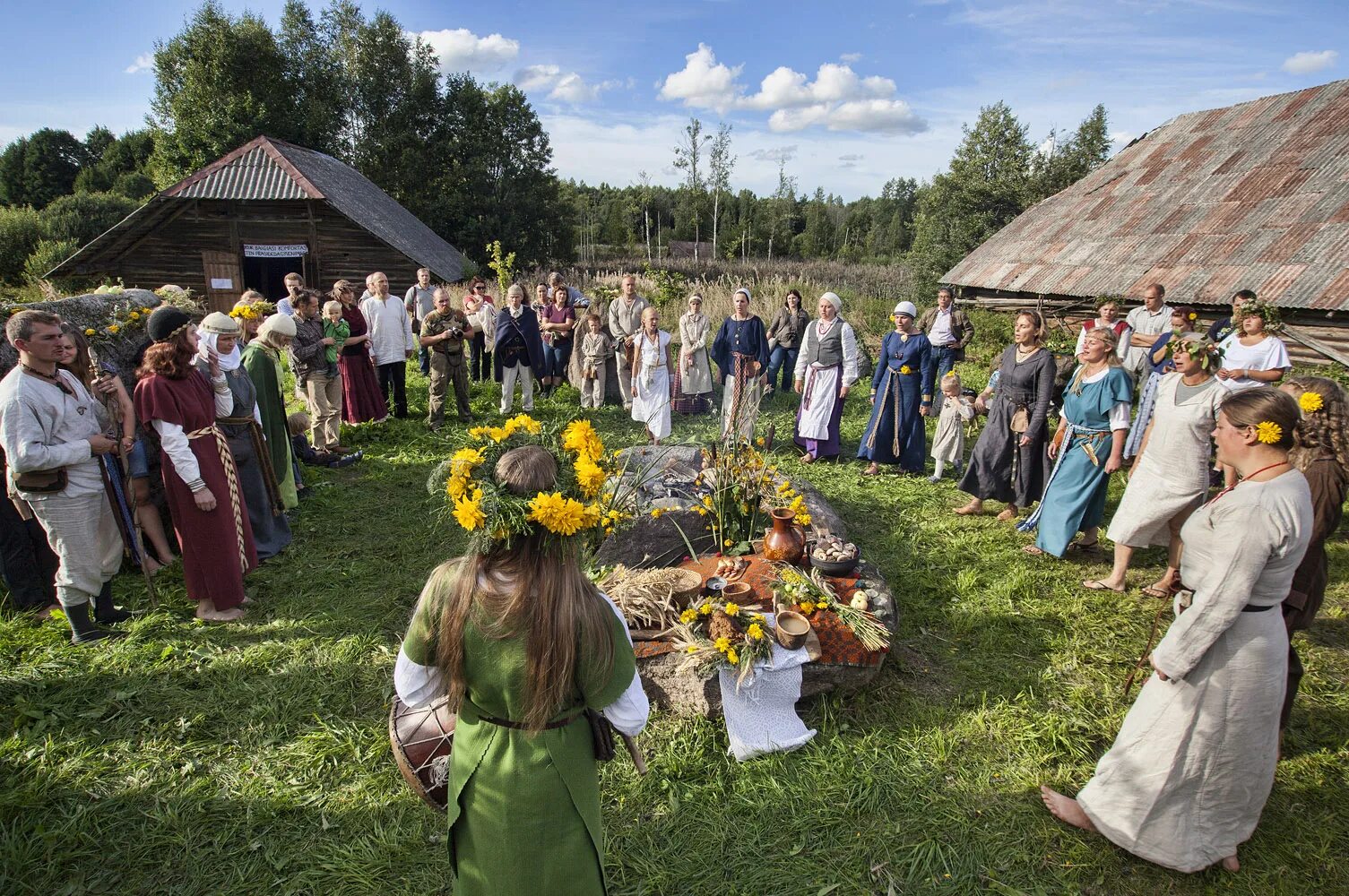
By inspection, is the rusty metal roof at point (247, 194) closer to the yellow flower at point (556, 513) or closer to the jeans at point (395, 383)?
the jeans at point (395, 383)

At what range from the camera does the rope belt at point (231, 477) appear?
4.48 meters

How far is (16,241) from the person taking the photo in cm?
2603

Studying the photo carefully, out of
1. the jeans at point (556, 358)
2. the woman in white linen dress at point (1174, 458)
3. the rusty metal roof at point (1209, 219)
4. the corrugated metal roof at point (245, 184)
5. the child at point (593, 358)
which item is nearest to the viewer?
the woman in white linen dress at point (1174, 458)

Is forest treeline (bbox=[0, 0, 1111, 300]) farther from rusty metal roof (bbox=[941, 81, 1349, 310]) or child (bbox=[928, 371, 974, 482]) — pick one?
child (bbox=[928, 371, 974, 482])

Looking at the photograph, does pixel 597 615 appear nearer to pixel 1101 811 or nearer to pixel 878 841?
pixel 878 841

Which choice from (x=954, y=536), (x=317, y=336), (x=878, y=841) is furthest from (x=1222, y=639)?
(x=317, y=336)

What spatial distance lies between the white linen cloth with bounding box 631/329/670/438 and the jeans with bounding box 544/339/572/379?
6.57ft

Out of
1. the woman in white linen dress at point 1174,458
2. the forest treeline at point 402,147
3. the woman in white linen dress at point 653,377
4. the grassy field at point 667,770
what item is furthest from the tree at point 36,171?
the woman in white linen dress at point 1174,458

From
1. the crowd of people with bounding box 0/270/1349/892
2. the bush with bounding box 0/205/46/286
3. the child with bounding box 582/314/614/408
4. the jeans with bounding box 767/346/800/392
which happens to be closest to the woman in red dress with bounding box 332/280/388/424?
the crowd of people with bounding box 0/270/1349/892

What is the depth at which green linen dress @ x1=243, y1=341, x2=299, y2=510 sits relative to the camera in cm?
584

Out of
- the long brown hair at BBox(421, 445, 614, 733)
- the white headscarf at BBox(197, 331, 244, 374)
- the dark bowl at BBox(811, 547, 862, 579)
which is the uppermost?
the white headscarf at BBox(197, 331, 244, 374)

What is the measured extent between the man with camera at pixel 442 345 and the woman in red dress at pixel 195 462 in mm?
3902

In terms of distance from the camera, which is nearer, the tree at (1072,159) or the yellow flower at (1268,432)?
the yellow flower at (1268,432)

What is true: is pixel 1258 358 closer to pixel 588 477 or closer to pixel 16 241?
pixel 588 477
